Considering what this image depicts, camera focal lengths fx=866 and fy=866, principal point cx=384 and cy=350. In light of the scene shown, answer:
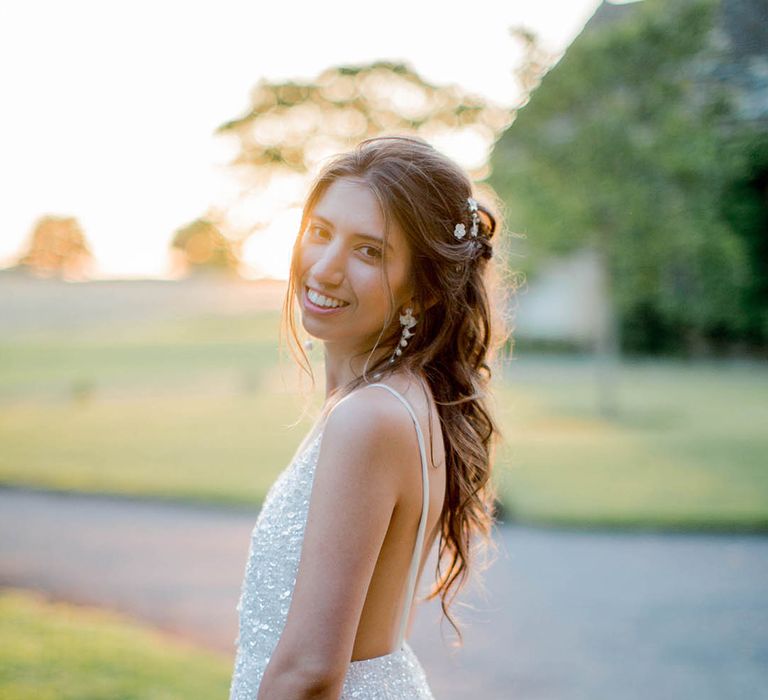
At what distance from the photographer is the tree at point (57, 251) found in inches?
563

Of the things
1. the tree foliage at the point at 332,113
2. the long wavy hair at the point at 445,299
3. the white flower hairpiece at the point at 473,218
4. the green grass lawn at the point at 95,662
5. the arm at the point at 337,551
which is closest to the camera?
the arm at the point at 337,551

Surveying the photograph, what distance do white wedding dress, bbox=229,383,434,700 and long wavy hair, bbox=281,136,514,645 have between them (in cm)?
21

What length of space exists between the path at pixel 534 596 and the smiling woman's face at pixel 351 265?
3.29 meters

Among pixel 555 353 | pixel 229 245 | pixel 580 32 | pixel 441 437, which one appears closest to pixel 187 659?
pixel 441 437

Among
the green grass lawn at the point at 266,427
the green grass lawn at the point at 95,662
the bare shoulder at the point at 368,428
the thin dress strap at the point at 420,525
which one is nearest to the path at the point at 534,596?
the green grass lawn at the point at 95,662

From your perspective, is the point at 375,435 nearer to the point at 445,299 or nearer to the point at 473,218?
the point at 445,299

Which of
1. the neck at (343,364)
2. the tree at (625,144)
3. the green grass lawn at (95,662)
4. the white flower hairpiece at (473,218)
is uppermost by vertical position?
the tree at (625,144)

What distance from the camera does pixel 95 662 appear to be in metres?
4.09

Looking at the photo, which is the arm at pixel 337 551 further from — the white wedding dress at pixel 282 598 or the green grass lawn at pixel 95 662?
the green grass lawn at pixel 95 662

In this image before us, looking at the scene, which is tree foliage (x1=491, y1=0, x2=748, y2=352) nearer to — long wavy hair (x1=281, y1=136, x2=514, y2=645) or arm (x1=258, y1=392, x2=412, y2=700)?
long wavy hair (x1=281, y1=136, x2=514, y2=645)

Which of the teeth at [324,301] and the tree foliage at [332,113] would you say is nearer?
the teeth at [324,301]

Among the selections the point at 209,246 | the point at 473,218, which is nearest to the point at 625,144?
the point at 473,218

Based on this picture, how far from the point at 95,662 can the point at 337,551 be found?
10.8ft

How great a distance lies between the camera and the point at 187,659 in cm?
443
